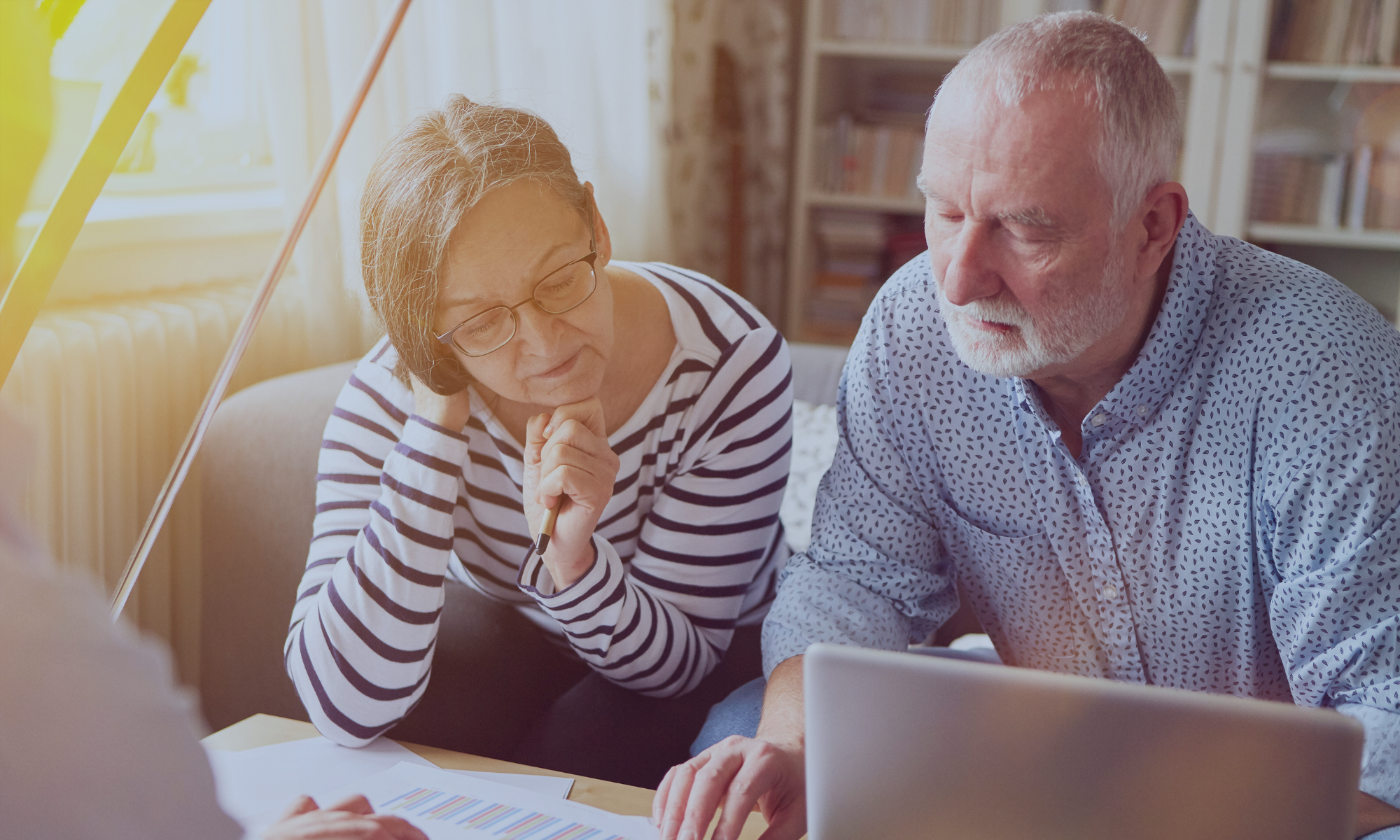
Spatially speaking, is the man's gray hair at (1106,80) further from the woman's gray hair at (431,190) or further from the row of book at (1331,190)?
the row of book at (1331,190)

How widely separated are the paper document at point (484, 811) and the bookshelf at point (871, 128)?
246cm

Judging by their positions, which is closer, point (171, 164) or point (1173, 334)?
point (1173, 334)

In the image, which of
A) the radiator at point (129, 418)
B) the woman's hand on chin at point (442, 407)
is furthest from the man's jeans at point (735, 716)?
the radiator at point (129, 418)

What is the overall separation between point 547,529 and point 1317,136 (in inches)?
98.9

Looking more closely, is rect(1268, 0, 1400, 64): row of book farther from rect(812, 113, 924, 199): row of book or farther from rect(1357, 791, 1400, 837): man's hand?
rect(1357, 791, 1400, 837): man's hand

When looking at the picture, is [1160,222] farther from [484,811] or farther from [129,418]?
[129,418]

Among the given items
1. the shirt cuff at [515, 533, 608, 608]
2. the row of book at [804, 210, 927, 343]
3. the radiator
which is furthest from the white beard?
the row of book at [804, 210, 927, 343]

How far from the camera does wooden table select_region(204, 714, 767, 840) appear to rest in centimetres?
86

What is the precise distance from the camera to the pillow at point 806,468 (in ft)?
6.06

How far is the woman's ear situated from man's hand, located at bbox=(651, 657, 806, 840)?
0.49 meters

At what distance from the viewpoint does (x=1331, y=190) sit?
2814mm

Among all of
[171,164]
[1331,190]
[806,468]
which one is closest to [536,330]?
[806,468]

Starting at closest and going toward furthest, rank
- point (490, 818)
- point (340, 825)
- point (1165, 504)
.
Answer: point (340, 825)
point (490, 818)
point (1165, 504)

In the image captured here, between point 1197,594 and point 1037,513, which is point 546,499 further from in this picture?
point 1197,594
